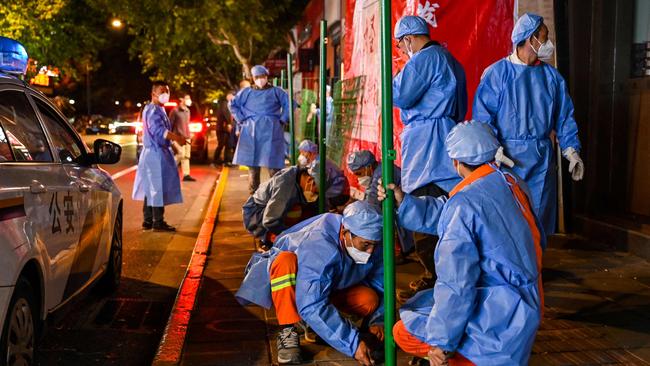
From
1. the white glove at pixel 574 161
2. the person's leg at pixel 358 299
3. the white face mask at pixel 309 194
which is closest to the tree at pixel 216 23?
the white face mask at pixel 309 194

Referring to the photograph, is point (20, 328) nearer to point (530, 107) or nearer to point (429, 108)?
point (429, 108)

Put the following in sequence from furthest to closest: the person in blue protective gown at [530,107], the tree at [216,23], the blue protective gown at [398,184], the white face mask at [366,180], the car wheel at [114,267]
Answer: the tree at [216,23]
the car wheel at [114,267]
the white face mask at [366,180]
the blue protective gown at [398,184]
the person in blue protective gown at [530,107]

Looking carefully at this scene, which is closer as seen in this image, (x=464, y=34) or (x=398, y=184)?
(x=398, y=184)

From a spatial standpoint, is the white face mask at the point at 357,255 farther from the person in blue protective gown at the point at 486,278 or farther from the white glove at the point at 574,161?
the white glove at the point at 574,161

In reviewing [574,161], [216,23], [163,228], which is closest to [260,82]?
Result: [163,228]

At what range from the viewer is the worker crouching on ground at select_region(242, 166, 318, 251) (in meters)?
6.67

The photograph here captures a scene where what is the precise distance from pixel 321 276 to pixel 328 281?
0.05 m

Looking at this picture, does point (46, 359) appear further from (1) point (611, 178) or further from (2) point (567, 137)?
(1) point (611, 178)

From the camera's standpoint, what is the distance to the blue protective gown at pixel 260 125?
9.51 m

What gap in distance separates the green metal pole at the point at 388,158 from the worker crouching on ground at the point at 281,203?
117 inches

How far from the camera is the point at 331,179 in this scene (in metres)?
7.09

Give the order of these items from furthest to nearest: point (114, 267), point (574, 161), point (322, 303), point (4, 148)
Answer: point (114, 267), point (574, 161), point (4, 148), point (322, 303)

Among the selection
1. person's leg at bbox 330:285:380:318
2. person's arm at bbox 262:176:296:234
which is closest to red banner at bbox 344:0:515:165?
person's arm at bbox 262:176:296:234

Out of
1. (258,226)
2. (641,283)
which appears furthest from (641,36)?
(258,226)
